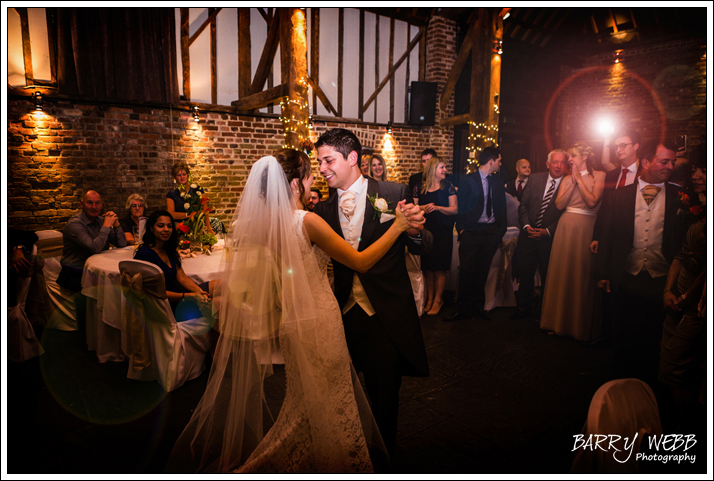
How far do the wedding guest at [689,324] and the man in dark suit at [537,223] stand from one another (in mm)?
1549

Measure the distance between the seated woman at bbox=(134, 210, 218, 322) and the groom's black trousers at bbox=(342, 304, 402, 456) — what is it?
57.6 inches

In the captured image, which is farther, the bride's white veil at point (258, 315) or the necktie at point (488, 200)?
the necktie at point (488, 200)

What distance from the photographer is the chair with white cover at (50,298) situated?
3.62 metres

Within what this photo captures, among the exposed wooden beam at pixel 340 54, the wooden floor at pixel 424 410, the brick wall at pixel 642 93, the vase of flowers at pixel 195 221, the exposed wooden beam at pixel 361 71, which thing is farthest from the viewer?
the brick wall at pixel 642 93

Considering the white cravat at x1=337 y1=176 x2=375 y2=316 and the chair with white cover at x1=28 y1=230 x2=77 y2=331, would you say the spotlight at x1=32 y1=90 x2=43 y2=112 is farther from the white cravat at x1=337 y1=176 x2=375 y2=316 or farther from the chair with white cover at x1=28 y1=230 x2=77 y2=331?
the white cravat at x1=337 y1=176 x2=375 y2=316

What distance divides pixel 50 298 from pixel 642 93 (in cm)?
1137

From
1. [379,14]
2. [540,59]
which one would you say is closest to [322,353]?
[379,14]

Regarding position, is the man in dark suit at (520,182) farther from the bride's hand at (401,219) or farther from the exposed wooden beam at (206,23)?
the exposed wooden beam at (206,23)

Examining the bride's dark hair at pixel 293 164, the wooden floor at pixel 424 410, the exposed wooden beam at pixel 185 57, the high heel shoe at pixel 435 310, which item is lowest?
the wooden floor at pixel 424 410

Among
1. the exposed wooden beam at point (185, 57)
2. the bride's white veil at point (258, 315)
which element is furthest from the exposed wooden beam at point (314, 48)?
the bride's white veil at point (258, 315)

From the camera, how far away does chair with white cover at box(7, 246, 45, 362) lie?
317cm

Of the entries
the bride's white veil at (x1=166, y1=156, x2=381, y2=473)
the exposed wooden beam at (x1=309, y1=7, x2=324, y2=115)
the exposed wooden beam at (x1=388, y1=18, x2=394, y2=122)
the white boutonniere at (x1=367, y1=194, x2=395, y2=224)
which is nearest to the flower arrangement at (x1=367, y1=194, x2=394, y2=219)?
the white boutonniere at (x1=367, y1=194, x2=395, y2=224)

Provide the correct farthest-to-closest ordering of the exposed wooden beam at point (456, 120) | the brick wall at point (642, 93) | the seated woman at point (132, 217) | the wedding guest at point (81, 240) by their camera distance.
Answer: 1. the brick wall at point (642, 93)
2. the exposed wooden beam at point (456, 120)
3. the seated woman at point (132, 217)
4. the wedding guest at point (81, 240)

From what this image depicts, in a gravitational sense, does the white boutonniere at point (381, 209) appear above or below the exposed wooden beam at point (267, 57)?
below
